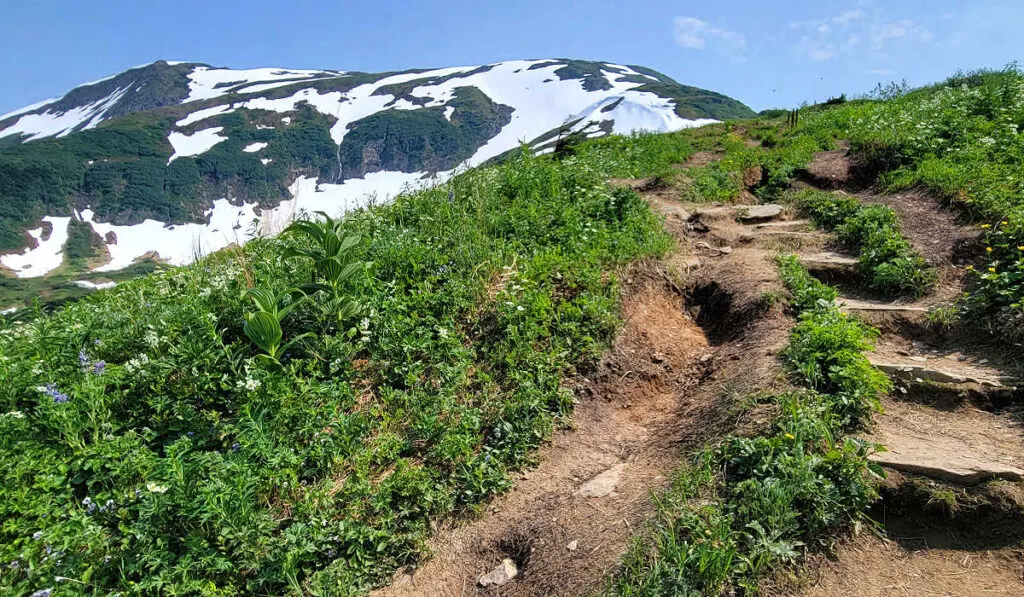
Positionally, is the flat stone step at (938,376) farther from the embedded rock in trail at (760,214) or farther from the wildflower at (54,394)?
the wildflower at (54,394)

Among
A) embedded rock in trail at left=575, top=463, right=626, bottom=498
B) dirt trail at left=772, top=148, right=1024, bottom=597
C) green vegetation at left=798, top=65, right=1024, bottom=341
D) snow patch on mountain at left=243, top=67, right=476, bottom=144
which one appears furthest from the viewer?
snow patch on mountain at left=243, top=67, right=476, bottom=144

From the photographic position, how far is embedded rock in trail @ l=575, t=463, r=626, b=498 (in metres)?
3.68

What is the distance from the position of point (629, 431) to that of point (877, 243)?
13.2 feet

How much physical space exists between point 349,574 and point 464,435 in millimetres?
1227

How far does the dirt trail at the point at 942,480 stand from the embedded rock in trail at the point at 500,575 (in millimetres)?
1546

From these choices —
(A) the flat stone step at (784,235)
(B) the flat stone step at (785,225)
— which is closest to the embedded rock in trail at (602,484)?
(A) the flat stone step at (784,235)

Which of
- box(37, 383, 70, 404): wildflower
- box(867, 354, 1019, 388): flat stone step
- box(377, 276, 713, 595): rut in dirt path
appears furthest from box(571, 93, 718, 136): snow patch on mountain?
box(37, 383, 70, 404): wildflower

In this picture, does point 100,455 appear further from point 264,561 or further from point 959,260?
point 959,260

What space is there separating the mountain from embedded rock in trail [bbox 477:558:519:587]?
116 m

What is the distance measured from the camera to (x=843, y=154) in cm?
1020

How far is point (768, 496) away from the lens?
2963 mm

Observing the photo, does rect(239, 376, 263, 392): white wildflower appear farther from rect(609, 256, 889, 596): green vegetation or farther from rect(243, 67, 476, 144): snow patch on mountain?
rect(243, 67, 476, 144): snow patch on mountain

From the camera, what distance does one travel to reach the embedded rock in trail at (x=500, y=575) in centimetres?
323

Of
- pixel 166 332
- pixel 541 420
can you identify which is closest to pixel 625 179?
pixel 541 420
